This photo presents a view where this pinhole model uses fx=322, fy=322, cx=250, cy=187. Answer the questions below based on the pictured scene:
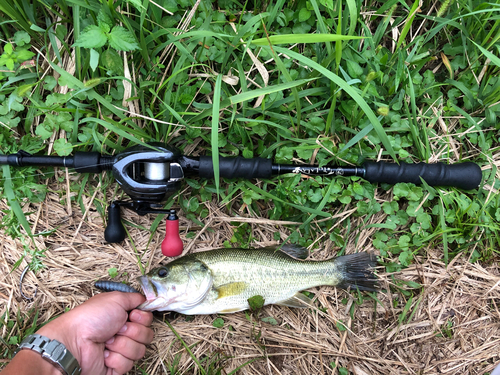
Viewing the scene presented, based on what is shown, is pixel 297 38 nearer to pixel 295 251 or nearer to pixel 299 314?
pixel 295 251

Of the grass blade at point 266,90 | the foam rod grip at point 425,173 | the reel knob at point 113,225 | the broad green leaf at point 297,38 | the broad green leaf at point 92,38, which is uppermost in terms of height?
the broad green leaf at point 297,38

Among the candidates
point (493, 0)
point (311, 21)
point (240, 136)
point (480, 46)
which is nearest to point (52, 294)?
point (240, 136)

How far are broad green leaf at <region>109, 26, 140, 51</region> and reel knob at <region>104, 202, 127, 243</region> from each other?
1261 millimetres

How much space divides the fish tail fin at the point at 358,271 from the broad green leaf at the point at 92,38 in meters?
2.64

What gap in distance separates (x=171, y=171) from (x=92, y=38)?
46.5 inches

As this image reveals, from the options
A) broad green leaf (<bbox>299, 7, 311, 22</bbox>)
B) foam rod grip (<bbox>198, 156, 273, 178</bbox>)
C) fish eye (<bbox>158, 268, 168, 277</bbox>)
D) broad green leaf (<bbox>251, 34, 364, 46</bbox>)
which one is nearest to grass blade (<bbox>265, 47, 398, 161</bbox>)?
broad green leaf (<bbox>251, 34, 364, 46</bbox>)

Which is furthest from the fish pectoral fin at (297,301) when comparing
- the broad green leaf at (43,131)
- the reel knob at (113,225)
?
the broad green leaf at (43,131)

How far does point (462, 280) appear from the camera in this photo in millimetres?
2953

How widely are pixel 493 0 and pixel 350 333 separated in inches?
124

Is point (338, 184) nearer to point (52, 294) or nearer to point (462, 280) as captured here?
point (462, 280)

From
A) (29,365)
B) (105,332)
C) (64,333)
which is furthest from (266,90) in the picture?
(29,365)

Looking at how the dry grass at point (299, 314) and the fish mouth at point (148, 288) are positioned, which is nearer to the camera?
the fish mouth at point (148, 288)

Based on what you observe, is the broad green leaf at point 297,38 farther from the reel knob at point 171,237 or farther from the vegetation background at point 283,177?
the reel knob at point 171,237

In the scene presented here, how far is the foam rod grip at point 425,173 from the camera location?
2.68 meters
